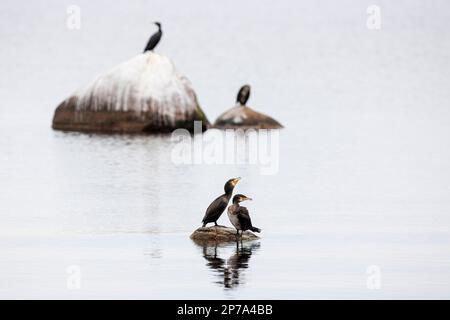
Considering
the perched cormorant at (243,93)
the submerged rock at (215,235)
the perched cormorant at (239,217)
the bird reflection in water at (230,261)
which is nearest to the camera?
the bird reflection in water at (230,261)

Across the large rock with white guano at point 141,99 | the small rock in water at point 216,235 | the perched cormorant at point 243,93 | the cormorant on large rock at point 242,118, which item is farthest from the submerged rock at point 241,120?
the small rock in water at point 216,235

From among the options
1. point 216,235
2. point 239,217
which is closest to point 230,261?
point 239,217

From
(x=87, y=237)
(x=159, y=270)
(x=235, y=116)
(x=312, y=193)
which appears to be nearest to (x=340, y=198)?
(x=312, y=193)

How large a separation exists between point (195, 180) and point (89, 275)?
14.2 m

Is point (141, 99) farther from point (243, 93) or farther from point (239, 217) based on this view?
point (239, 217)

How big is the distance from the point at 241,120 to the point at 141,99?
187 inches

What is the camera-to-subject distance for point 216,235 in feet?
70.7

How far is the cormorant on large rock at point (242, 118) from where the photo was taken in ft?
182

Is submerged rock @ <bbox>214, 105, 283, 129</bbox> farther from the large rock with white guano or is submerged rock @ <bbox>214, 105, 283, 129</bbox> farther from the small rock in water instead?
the small rock in water

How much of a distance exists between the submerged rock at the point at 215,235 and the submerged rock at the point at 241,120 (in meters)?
33.6

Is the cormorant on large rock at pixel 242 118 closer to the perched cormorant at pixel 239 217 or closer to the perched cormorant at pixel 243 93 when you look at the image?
the perched cormorant at pixel 243 93

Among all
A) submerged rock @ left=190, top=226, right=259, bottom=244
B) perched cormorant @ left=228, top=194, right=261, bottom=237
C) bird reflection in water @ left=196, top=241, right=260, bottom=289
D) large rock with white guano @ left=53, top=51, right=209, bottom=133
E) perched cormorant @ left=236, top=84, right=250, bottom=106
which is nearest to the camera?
bird reflection in water @ left=196, top=241, right=260, bottom=289

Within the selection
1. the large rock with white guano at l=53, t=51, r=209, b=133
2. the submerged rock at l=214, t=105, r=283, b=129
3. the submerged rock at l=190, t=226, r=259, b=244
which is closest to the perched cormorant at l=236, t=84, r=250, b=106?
the submerged rock at l=214, t=105, r=283, b=129

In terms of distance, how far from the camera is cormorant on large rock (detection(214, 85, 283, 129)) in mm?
55406
